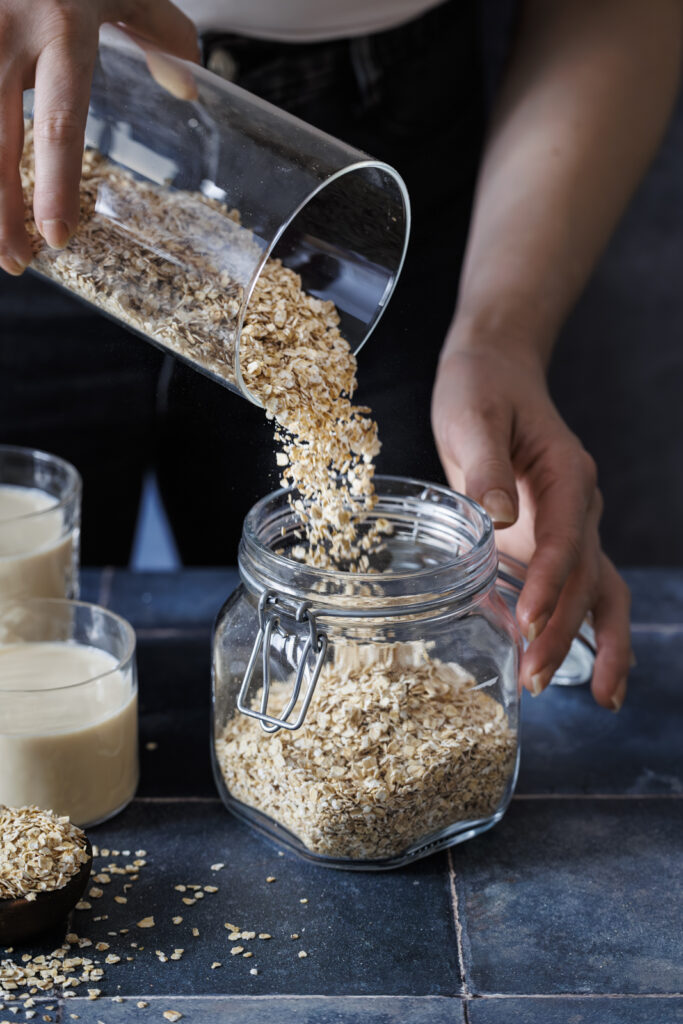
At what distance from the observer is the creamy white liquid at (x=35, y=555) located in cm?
116

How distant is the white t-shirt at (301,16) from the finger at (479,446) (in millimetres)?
400

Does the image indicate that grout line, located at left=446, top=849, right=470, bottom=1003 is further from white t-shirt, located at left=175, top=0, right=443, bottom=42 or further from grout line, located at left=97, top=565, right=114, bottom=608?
white t-shirt, located at left=175, top=0, right=443, bottom=42

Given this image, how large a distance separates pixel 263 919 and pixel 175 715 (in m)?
0.32

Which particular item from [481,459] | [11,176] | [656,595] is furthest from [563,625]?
[11,176]

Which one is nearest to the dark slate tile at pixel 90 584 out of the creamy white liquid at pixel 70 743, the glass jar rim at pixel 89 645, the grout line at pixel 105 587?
the grout line at pixel 105 587

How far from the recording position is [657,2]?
1379mm

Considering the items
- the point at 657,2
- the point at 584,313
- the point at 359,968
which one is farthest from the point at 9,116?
the point at 584,313

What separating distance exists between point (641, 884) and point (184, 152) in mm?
676

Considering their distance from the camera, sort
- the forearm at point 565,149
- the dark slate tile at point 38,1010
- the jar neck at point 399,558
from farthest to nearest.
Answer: the forearm at point 565,149 → the jar neck at point 399,558 → the dark slate tile at point 38,1010

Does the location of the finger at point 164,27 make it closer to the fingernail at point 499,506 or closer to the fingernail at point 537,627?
the fingernail at point 499,506

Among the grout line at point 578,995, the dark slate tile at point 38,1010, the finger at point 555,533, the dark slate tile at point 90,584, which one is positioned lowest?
the dark slate tile at point 90,584

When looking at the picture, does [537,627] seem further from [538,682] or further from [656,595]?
[656,595]

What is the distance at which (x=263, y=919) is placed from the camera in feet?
2.86

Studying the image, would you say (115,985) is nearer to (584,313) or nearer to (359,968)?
(359,968)
